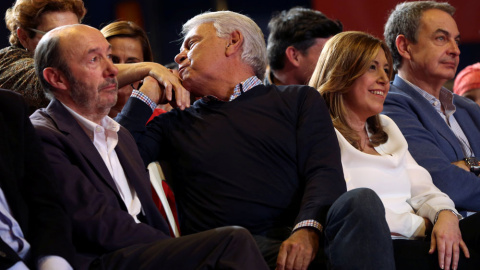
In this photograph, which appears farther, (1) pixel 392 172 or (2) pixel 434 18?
(2) pixel 434 18

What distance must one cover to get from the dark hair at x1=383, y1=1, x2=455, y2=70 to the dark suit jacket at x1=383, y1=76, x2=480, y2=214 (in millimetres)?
188

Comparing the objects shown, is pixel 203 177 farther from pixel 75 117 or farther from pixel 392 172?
pixel 392 172

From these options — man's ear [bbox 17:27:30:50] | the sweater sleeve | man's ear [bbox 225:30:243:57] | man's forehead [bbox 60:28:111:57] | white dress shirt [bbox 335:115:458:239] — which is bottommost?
white dress shirt [bbox 335:115:458:239]

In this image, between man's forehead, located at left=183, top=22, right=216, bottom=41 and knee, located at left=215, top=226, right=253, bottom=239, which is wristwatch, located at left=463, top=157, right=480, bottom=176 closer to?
man's forehead, located at left=183, top=22, right=216, bottom=41

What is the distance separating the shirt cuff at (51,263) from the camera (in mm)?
1541

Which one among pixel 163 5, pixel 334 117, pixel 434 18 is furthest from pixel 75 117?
pixel 163 5

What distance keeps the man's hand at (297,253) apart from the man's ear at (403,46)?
1.56 meters

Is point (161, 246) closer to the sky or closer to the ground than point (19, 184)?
closer to the ground

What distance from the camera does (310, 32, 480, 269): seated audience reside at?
2.17m

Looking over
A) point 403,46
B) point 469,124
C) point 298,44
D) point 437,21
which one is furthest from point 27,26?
point 469,124

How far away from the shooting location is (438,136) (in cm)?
289

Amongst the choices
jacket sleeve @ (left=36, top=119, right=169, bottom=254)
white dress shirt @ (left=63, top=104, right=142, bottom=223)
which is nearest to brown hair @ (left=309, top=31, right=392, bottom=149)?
white dress shirt @ (left=63, top=104, right=142, bottom=223)

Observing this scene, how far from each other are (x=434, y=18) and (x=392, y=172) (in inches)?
43.4

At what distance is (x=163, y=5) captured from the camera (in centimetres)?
554
